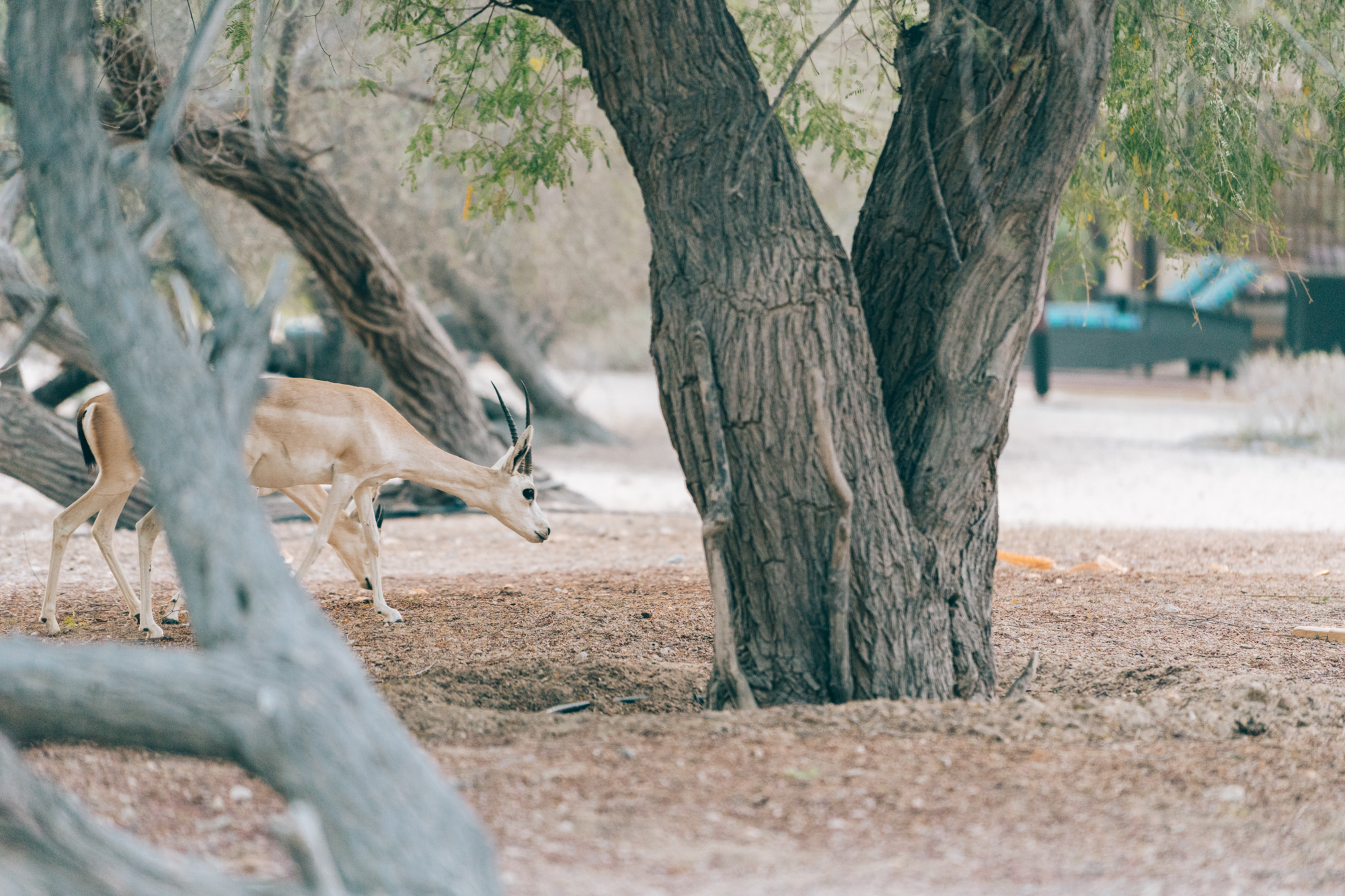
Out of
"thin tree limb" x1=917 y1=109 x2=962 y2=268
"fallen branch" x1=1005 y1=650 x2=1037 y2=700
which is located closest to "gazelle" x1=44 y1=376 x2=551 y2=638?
"thin tree limb" x1=917 y1=109 x2=962 y2=268

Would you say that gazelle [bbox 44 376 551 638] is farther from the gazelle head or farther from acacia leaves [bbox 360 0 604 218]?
acacia leaves [bbox 360 0 604 218]

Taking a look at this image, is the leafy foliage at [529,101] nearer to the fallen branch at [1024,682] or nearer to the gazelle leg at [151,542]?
the gazelle leg at [151,542]

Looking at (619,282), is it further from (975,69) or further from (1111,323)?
(975,69)

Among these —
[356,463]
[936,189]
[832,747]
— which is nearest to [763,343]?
[936,189]

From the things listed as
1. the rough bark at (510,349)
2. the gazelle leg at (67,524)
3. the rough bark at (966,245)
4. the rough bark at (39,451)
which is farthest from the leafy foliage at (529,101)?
the rough bark at (510,349)

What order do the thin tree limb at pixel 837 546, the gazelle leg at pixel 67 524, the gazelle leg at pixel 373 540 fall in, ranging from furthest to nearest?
the gazelle leg at pixel 373 540 < the gazelle leg at pixel 67 524 < the thin tree limb at pixel 837 546

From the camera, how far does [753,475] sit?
433cm

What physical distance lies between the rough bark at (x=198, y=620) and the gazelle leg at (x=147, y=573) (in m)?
2.94

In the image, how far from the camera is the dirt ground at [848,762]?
3.06 metres

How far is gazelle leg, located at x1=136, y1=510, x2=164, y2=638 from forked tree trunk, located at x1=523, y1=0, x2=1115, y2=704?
9.47 feet

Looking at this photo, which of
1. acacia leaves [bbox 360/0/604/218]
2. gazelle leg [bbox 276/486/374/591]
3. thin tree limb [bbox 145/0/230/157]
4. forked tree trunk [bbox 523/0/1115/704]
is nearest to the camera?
thin tree limb [bbox 145/0/230/157]

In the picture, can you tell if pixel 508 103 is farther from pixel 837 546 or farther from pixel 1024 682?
pixel 1024 682

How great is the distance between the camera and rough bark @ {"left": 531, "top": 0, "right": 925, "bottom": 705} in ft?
14.0

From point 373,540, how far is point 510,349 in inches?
414
